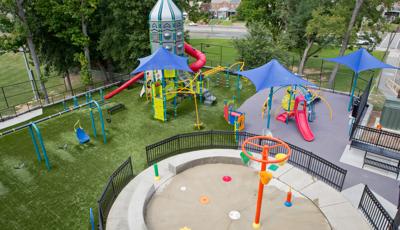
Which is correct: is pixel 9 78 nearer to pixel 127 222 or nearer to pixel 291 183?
pixel 127 222

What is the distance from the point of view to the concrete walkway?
358 inches

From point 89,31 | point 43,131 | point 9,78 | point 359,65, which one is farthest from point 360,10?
point 9,78

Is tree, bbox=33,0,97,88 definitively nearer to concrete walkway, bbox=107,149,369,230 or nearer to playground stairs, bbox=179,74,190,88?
playground stairs, bbox=179,74,190,88

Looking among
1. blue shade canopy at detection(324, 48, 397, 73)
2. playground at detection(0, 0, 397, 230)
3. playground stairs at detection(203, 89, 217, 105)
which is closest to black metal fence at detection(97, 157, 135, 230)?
playground at detection(0, 0, 397, 230)

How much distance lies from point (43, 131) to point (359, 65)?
20.5m

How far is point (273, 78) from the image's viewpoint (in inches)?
569

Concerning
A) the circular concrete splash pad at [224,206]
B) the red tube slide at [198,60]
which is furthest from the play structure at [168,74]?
the circular concrete splash pad at [224,206]

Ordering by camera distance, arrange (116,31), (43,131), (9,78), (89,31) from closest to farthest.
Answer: (43,131) → (116,31) → (89,31) → (9,78)

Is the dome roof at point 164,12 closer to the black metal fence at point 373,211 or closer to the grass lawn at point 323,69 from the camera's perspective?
the grass lawn at point 323,69

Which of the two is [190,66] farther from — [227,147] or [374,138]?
[374,138]

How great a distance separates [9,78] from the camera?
38281 mm

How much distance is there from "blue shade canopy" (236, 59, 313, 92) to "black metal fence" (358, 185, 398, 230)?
257 inches

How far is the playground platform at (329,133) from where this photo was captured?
36.9ft

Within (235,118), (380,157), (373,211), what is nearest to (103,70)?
(235,118)
